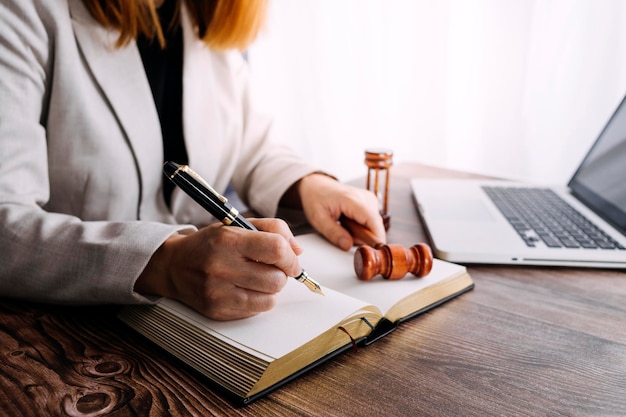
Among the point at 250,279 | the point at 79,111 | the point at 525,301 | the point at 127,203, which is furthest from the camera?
the point at 127,203

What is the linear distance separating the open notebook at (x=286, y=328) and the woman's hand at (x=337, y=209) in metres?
0.16

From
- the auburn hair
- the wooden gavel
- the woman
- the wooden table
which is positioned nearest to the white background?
the auburn hair

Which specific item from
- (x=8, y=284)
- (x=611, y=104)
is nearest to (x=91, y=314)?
(x=8, y=284)

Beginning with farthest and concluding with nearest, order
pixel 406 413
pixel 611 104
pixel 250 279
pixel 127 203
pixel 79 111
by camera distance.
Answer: pixel 611 104
pixel 127 203
pixel 79 111
pixel 250 279
pixel 406 413

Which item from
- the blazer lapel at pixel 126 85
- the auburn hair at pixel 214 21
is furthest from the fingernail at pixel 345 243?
the auburn hair at pixel 214 21

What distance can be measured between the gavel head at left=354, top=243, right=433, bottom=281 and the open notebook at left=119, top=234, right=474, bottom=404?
1cm

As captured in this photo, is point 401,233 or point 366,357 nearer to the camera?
point 366,357

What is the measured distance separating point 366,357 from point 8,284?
47cm

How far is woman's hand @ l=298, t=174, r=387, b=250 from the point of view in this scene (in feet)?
2.96

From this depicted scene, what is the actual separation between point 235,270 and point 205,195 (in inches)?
3.8

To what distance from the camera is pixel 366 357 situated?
0.59 m

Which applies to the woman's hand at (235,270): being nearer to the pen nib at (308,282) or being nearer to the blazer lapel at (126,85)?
the pen nib at (308,282)

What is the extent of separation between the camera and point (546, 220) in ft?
3.29

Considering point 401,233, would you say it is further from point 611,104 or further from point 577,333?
point 611,104
